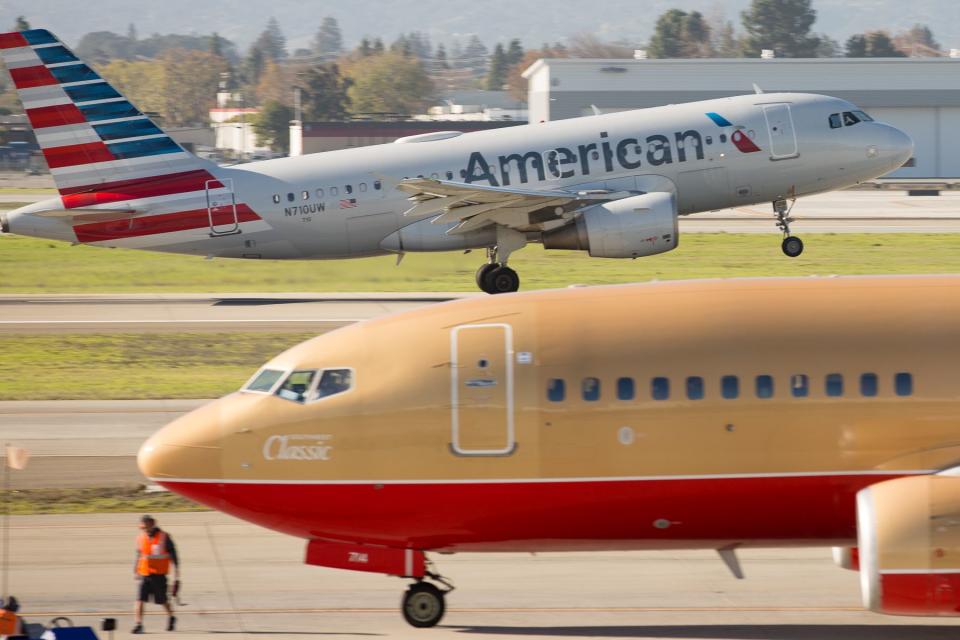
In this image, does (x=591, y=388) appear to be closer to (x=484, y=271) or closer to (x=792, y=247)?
(x=484, y=271)

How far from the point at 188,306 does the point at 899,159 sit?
20.8 meters

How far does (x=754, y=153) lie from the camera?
38094 millimetres

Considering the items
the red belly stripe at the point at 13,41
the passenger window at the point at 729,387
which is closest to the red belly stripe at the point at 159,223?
the red belly stripe at the point at 13,41

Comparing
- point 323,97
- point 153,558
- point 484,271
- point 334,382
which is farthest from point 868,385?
point 323,97

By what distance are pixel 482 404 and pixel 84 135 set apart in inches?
1049

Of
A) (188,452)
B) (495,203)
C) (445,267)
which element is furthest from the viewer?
(445,267)

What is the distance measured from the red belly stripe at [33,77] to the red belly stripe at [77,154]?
184 cm

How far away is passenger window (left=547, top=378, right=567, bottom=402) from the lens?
48.0ft

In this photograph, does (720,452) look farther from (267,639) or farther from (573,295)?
(267,639)

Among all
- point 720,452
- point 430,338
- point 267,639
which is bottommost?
point 267,639

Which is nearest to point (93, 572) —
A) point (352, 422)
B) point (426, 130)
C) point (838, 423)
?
point (352, 422)

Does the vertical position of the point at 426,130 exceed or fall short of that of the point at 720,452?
it exceeds it

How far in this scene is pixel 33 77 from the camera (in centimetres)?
3838

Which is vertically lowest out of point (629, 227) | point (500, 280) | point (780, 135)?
point (500, 280)
